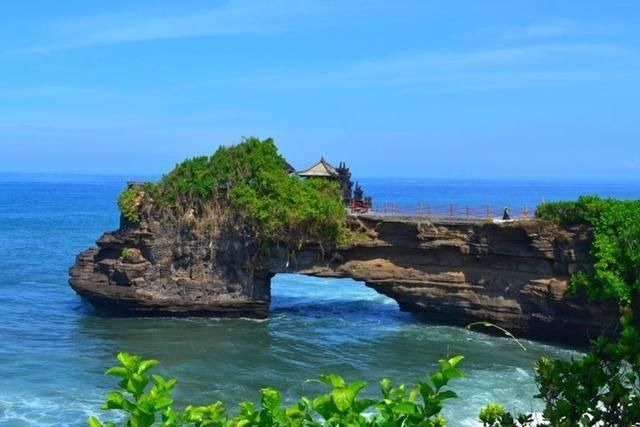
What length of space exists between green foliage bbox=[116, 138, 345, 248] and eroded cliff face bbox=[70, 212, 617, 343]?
0.89 m

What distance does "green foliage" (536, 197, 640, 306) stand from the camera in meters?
25.6

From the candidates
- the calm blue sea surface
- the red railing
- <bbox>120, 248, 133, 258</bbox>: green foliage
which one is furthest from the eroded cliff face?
the calm blue sea surface

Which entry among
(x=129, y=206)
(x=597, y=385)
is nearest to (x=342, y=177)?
(x=129, y=206)

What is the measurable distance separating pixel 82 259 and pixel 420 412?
3015 centimetres

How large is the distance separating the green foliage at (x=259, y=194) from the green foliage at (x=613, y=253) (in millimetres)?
9515

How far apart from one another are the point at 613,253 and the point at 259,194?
43.5ft

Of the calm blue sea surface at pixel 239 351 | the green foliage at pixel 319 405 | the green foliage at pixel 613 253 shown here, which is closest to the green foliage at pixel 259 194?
the calm blue sea surface at pixel 239 351

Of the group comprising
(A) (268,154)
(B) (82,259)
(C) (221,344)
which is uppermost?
(A) (268,154)

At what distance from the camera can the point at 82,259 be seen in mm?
33531

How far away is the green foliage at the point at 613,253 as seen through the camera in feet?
84.0

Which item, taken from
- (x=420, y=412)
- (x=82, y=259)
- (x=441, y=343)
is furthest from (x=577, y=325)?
(x=420, y=412)

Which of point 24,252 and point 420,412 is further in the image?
point 24,252

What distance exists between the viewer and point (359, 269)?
31.1 meters

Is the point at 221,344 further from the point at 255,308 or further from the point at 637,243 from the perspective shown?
the point at 637,243
